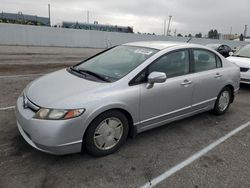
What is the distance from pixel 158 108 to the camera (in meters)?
3.49

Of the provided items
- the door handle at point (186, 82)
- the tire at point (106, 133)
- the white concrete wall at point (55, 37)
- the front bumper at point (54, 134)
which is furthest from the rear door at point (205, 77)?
the white concrete wall at point (55, 37)

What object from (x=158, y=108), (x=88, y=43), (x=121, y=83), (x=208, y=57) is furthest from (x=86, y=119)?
(x=88, y=43)

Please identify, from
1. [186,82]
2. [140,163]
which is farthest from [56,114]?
[186,82]

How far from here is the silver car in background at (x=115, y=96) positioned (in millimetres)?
2678

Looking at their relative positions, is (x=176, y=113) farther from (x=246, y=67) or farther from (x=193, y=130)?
→ (x=246, y=67)

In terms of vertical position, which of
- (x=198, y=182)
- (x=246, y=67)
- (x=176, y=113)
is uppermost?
(x=246, y=67)

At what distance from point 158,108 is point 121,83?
79 cm

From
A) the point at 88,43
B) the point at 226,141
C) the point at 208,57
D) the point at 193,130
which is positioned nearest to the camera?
the point at 226,141

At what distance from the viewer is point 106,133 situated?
3.02 m

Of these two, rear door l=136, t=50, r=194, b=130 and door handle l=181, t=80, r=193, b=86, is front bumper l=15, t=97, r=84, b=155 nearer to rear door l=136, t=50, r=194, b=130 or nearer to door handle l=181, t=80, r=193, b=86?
rear door l=136, t=50, r=194, b=130

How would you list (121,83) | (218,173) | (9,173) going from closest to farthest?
(9,173), (218,173), (121,83)

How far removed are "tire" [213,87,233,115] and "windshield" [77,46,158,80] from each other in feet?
6.51

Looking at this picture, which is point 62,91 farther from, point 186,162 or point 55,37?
point 55,37

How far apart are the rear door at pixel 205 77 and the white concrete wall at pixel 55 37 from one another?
19.6 m
